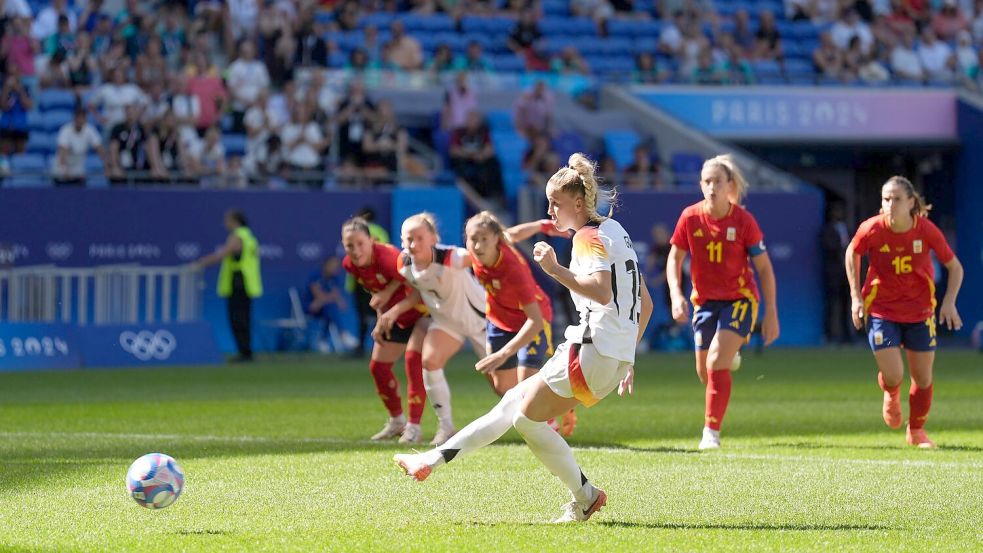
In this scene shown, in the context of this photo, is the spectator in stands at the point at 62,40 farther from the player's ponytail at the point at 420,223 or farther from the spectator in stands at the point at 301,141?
the player's ponytail at the point at 420,223

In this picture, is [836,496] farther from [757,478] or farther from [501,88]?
[501,88]

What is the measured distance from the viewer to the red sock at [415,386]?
12656 millimetres

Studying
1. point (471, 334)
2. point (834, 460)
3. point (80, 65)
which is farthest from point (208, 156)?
point (834, 460)

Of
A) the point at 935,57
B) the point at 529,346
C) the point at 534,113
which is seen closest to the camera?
the point at 529,346

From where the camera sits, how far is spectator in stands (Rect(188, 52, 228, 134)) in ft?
85.7

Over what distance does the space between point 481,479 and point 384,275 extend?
3392mm

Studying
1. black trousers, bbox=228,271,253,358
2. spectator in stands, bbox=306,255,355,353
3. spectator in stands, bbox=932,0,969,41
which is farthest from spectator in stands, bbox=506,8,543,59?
black trousers, bbox=228,271,253,358

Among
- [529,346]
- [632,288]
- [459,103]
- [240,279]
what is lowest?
[240,279]

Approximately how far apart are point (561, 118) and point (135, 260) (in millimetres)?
8927

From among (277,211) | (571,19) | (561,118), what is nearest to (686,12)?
(571,19)

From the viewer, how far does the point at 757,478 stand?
9.80 meters

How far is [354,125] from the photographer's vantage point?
88.2 ft

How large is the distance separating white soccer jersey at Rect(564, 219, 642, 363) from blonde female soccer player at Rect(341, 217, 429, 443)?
4722 mm

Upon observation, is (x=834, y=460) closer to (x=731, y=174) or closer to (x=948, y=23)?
(x=731, y=174)
